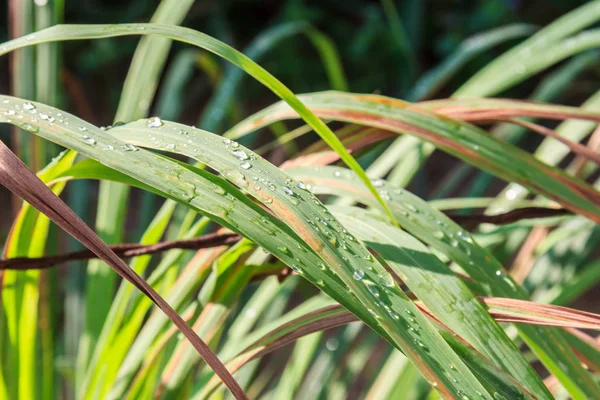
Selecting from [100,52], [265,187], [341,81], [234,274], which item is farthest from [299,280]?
[100,52]

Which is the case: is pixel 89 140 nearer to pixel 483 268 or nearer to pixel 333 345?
pixel 483 268

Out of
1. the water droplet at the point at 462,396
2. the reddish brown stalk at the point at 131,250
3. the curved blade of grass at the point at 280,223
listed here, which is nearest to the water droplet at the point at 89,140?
the curved blade of grass at the point at 280,223

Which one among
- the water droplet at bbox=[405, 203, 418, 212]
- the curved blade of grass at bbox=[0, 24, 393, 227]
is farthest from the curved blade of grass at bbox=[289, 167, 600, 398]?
the curved blade of grass at bbox=[0, 24, 393, 227]

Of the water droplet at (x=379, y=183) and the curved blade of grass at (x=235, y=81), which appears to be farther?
the curved blade of grass at (x=235, y=81)

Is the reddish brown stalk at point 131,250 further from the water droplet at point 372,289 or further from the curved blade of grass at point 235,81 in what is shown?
the curved blade of grass at point 235,81

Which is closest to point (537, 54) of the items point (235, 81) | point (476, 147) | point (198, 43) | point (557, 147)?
point (557, 147)
